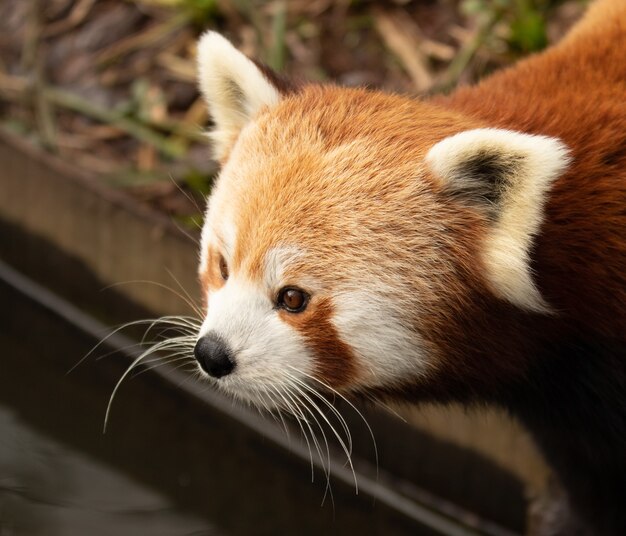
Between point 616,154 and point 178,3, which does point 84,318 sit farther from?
point 616,154

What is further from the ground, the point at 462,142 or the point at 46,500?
the point at 462,142

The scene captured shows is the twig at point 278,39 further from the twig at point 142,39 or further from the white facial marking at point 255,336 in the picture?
the white facial marking at point 255,336

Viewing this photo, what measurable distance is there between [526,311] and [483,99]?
660 millimetres

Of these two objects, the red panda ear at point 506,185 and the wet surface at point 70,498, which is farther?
the wet surface at point 70,498

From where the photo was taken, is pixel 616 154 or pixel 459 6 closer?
pixel 616 154

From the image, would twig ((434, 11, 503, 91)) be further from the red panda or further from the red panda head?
the red panda head

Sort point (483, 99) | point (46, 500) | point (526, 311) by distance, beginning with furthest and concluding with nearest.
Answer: point (46, 500)
point (483, 99)
point (526, 311)

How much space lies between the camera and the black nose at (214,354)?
2.57 m

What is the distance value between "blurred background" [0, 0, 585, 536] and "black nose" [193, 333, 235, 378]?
881 mm

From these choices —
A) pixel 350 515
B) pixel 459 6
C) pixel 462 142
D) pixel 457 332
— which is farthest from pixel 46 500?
pixel 459 6

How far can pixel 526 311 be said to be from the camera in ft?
8.50

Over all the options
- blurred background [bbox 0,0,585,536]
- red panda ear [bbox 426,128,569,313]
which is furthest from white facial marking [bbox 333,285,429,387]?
blurred background [bbox 0,0,585,536]

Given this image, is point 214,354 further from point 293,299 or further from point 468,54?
point 468,54

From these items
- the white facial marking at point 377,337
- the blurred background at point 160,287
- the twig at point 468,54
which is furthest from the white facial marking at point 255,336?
the twig at point 468,54
